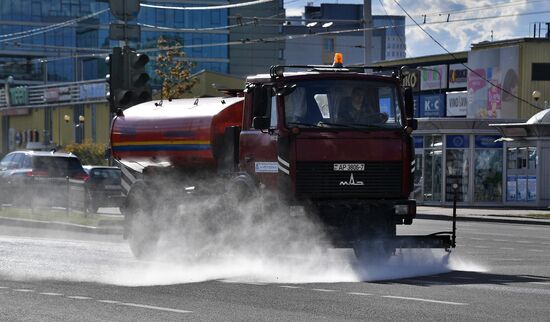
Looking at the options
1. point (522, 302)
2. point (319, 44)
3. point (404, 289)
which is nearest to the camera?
point (522, 302)

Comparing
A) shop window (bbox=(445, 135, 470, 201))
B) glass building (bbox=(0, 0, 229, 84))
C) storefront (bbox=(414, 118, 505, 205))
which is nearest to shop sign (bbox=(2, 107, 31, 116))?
glass building (bbox=(0, 0, 229, 84))

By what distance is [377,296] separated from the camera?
42.9 feet

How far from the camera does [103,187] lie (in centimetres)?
3669

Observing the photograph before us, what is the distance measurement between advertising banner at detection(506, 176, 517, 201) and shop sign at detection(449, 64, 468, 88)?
1833cm

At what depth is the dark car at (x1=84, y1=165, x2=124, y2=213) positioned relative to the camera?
1432 inches

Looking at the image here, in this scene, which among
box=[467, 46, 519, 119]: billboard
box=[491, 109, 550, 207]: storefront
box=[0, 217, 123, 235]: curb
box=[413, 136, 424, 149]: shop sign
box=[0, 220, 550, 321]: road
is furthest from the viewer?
box=[467, 46, 519, 119]: billboard

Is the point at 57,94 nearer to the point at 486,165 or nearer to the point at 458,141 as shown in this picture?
the point at 458,141

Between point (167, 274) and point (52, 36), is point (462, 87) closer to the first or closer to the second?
point (167, 274)

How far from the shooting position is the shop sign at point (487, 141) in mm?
42781

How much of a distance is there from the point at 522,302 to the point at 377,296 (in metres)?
1.58

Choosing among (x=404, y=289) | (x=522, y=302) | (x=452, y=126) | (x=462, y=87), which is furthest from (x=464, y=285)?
(x=462, y=87)

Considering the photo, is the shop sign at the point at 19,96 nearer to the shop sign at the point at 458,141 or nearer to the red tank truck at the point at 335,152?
the shop sign at the point at 458,141

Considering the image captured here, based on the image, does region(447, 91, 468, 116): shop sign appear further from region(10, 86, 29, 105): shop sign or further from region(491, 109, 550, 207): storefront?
region(10, 86, 29, 105): shop sign

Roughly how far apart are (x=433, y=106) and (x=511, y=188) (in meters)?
19.6
